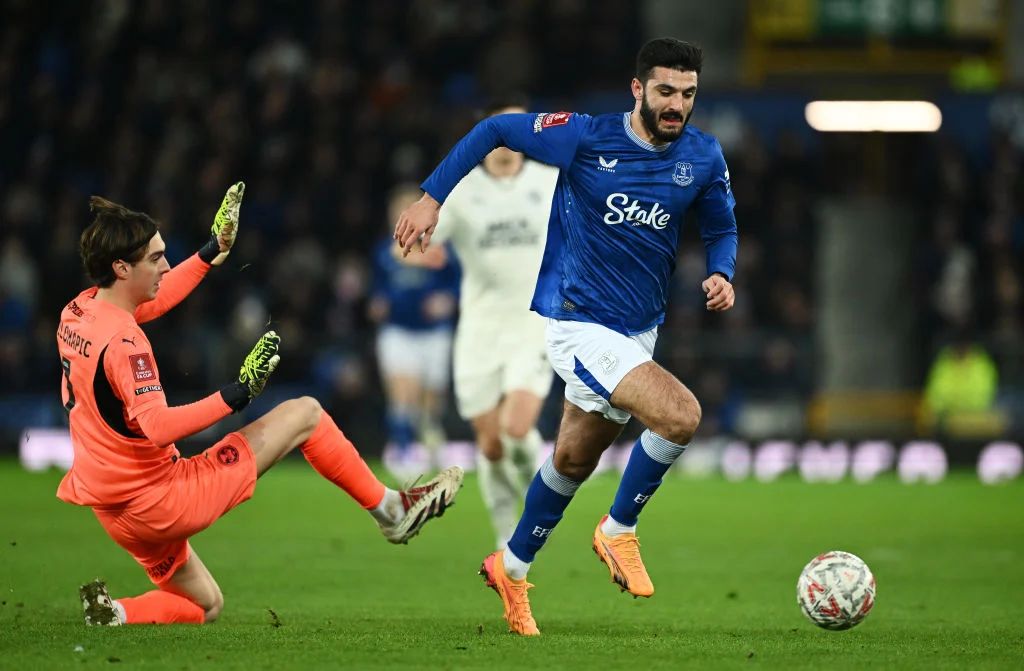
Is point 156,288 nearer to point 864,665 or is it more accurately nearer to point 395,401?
point 864,665

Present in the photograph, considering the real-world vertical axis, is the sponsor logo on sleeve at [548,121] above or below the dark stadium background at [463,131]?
above

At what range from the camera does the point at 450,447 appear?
18469mm

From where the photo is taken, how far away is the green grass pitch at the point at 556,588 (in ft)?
21.2

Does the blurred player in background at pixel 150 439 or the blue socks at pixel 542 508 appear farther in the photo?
the blue socks at pixel 542 508

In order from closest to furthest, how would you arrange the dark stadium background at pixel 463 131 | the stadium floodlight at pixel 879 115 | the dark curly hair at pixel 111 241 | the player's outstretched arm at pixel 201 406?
Answer: the player's outstretched arm at pixel 201 406 < the dark curly hair at pixel 111 241 < the dark stadium background at pixel 463 131 < the stadium floodlight at pixel 879 115

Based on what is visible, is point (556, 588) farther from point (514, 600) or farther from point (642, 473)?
point (642, 473)

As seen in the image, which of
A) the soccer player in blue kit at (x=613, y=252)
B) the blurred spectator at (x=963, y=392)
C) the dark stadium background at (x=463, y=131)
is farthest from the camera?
the dark stadium background at (x=463, y=131)

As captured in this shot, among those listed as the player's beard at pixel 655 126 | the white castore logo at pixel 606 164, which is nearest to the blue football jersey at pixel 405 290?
the white castore logo at pixel 606 164

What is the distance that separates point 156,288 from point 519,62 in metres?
15.6

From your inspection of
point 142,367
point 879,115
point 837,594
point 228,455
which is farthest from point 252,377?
point 879,115

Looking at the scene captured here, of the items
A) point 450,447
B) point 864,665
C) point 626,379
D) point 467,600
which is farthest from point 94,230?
point 450,447

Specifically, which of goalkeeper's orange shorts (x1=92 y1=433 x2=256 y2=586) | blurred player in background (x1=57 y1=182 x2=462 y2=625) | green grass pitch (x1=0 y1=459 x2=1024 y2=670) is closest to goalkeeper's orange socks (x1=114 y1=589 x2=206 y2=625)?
blurred player in background (x1=57 y1=182 x2=462 y2=625)

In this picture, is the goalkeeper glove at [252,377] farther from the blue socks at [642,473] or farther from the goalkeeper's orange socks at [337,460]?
the blue socks at [642,473]

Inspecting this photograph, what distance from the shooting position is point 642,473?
714 centimetres
